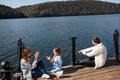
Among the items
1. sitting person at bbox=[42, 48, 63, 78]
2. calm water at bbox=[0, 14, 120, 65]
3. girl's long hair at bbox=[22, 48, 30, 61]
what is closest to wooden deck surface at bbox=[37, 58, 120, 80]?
sitting person at bbox=[42, 48, 63, 78]

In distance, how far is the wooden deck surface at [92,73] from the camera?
9969 millimetres

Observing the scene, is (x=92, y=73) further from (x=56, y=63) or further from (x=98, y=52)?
(x=56, y=63)

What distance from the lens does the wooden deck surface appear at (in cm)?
997

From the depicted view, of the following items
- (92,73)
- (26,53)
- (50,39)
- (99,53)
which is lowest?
(50,39)

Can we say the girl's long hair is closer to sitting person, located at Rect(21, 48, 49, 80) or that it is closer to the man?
sitting person, located at Rect(21, 48, 49, 80)

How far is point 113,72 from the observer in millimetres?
10617

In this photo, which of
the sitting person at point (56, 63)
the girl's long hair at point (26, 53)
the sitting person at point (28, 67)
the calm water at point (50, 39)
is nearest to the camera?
the girl's long hair at point (26, 53)

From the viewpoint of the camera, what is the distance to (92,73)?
10.5 meters

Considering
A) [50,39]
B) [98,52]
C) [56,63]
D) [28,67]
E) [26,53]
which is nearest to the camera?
[26,53]

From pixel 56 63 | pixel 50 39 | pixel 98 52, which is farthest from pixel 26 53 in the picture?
pixel 50 39

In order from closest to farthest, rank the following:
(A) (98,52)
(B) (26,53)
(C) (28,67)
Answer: (B) (26,53) < (C) (28,67) < (A) (98,52)

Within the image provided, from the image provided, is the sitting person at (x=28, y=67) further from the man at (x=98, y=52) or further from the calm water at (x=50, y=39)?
the calm water at (x=50, y=39)

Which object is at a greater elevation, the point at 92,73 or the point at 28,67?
the point at 28,67

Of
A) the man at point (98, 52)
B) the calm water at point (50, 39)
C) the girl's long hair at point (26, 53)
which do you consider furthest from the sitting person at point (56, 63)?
the calm water at point (50, 39)
